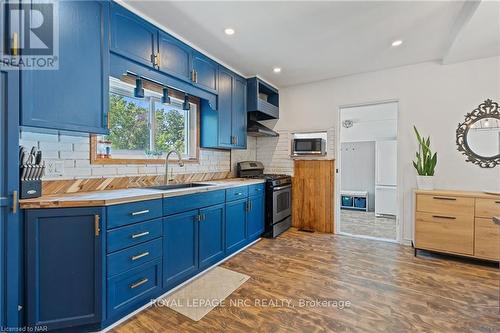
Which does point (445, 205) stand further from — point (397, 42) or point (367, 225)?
point (397, 42)

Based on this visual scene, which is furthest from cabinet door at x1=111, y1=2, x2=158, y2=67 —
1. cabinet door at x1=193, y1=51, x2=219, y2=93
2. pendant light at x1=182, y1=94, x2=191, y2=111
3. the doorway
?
the doorway

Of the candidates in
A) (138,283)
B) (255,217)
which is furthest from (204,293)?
(255,217)

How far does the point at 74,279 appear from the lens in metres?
1.53

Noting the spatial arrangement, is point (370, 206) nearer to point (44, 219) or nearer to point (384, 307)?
point (384, 307)

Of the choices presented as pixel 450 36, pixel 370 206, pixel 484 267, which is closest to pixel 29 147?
pixel 450 36

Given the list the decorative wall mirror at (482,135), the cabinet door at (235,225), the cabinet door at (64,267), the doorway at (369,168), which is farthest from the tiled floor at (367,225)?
the cabinet door at (64,267)

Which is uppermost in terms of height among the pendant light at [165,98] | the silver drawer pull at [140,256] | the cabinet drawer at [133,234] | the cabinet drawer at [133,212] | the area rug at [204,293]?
the pendant light at [165,98]

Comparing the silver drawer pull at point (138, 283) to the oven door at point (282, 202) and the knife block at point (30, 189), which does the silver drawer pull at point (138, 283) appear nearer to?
the knife block at point (30, 189)

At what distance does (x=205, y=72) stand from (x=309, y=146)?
2.05m

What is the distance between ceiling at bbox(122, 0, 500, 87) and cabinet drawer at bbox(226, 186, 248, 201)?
173cm

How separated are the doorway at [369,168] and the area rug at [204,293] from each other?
2.60m

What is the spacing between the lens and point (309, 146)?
3.99 m

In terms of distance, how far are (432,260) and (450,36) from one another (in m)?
2.57

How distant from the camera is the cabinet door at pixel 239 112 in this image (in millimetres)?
3541
